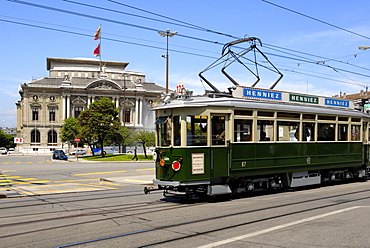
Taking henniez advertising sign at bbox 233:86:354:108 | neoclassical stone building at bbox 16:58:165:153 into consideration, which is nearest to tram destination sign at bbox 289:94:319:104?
henniez advertising sign at bbox 233:86:354:108

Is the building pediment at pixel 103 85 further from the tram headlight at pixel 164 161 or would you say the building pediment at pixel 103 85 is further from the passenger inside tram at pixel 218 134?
the passenger inside tram at pixel 218 134

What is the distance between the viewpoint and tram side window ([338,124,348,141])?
53.0 feet

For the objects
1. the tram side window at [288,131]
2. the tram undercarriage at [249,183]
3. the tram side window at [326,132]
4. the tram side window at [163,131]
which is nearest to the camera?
the tram undercarriage at [249,183]

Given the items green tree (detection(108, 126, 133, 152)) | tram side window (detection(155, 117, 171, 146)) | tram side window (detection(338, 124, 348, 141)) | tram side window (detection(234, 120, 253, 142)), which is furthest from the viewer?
green tree (detection(108, 126, 133, 152))

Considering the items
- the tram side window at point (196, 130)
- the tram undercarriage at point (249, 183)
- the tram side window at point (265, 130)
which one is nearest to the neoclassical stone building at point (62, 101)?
the tram undercarriage at point (249, 183)

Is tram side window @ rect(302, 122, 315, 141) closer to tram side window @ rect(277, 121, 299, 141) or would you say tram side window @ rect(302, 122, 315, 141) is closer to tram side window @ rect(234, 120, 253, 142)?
tram side window @ rect(277, 121, 299, 141)

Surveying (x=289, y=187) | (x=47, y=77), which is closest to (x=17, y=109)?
(x=47, y=77)

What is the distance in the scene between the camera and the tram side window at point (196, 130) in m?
11.7

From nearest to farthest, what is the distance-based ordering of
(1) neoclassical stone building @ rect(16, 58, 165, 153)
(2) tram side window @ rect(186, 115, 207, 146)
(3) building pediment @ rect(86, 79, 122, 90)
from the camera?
1. (2) tram side window @ rect(186, 115, 207, 146)
2. (1) neoclassical stone building @ rect(16, 58, 165, 153)
3. (3) building pediment @ rect(86, 79, 122, 90)

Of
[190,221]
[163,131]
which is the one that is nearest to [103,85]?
[163,131]

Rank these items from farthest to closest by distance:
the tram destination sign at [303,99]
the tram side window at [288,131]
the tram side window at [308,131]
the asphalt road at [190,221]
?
1. the tram side window at [308,131]
2. the tram destination sign at [303,99]
3. the tram side window at [288,131]
4. the asphalt road at [190,221]

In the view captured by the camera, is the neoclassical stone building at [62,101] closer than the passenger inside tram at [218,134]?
No

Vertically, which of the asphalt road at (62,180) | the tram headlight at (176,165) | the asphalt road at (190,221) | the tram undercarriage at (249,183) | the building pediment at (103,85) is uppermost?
the building pediment at (103,85)

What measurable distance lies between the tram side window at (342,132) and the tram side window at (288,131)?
2.92 meters
